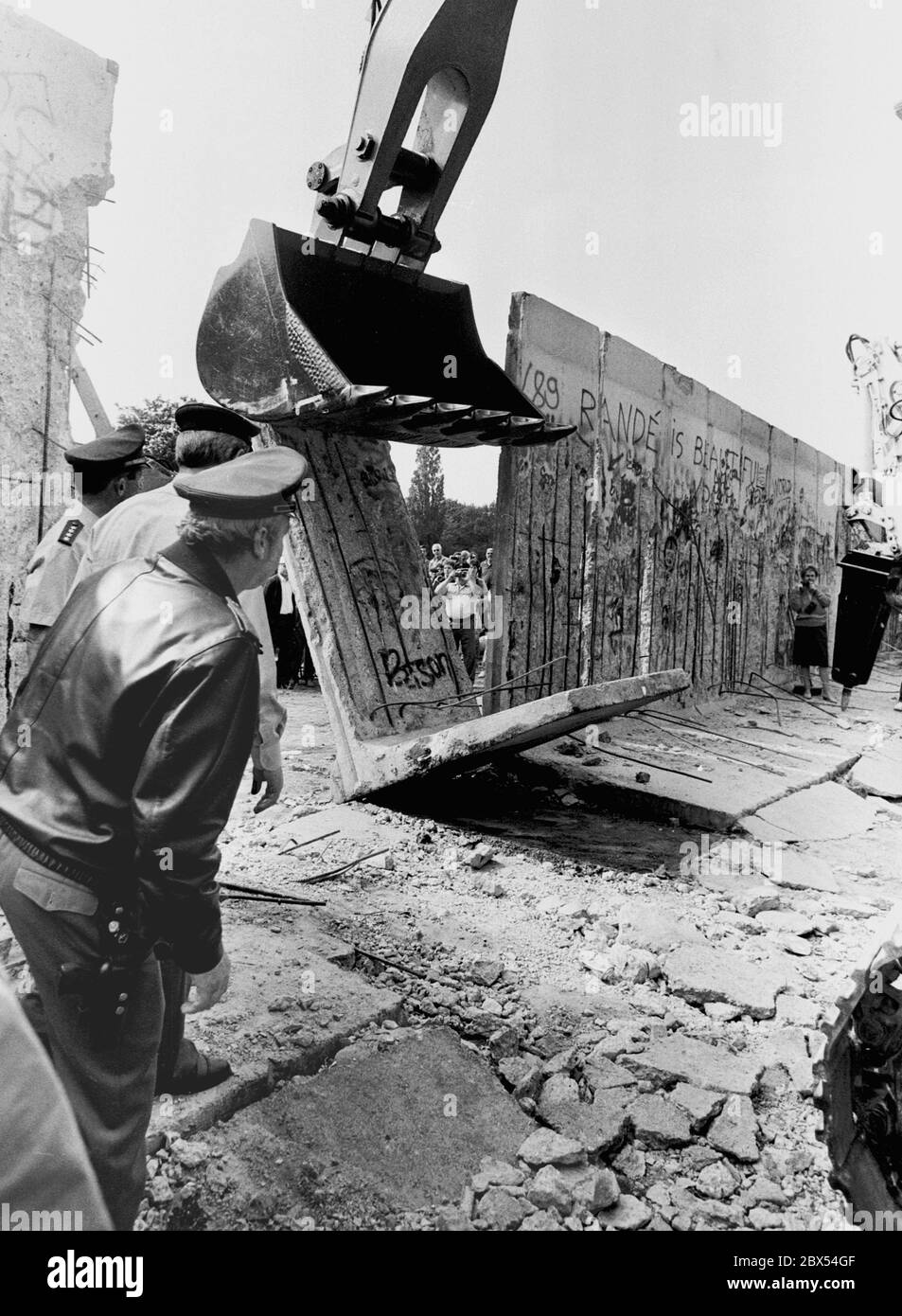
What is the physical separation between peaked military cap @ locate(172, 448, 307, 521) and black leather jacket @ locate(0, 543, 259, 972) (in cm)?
19

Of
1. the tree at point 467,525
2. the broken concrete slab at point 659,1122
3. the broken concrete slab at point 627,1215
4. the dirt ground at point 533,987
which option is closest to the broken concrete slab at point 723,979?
the dirt ground at point 533,987

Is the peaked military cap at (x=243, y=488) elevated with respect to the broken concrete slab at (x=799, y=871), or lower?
elevated

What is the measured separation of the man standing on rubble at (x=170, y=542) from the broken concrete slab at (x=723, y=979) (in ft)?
5.69

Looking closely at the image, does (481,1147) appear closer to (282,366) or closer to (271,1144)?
(271,1144)

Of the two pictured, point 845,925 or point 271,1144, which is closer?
point 271,1144

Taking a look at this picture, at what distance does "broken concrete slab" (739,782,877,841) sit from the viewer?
5.01 metres

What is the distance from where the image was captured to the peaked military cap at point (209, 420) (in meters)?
2.33

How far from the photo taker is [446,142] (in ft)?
12.2

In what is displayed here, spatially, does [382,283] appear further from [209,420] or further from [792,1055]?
[792,1055]

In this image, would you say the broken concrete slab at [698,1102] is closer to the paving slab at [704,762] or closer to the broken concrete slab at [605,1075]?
the broken concrete slab at [605,1075]

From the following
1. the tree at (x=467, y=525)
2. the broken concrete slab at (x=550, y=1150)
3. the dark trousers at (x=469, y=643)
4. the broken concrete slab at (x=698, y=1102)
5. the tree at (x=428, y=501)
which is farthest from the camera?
the tree at (x=467, y=525)

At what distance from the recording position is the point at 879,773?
264 inches
